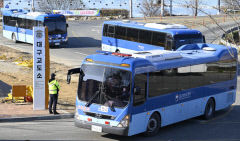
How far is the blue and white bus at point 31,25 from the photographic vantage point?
41344mm

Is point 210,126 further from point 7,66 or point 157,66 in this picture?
point 7,66

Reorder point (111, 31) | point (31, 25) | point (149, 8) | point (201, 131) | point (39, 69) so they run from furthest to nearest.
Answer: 1. point (149, 8)
2. point (31, 25)
3. point (111, 31)
4. point (39, 69)
5. point (201, 131)

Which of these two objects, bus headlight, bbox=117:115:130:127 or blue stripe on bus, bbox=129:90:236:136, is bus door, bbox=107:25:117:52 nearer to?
blue stripe on bus, bbox=129:90:236:136

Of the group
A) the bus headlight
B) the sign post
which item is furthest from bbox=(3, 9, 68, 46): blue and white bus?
the bus headlight

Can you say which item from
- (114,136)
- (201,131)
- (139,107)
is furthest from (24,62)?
(139,107)

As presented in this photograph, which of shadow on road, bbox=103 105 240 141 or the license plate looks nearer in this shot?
the license plate

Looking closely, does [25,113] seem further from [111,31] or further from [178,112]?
[111,31]

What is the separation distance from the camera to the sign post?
60.0 feet

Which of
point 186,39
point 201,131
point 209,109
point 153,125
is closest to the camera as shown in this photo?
point 153,125

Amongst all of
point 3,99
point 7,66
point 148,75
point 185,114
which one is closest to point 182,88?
point 185,114

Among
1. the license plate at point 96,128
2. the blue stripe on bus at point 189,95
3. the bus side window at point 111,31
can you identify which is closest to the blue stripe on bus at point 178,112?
the blue stripe on bus at point 189,95

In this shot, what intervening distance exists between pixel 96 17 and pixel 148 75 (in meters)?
Answer: 63.1

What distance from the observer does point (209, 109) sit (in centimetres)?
1830

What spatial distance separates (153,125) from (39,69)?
575cm
